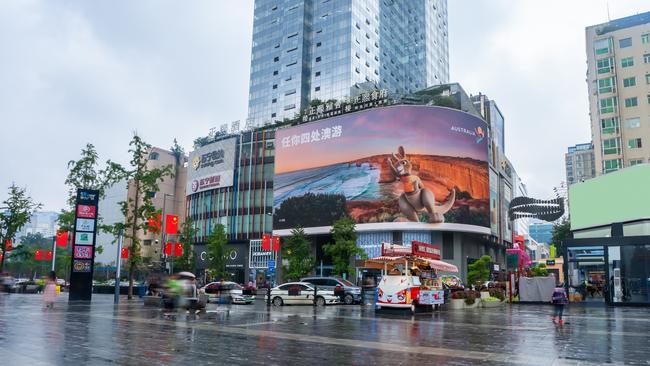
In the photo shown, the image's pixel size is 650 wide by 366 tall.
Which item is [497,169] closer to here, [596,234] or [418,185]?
[418,185]

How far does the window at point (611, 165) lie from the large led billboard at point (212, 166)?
48.8m

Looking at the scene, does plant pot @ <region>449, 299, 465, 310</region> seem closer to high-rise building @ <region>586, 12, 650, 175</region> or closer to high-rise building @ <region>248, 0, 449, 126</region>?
high-rise building @ <region>586, 12, 650, 175</region>

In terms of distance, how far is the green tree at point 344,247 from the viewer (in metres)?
50.0

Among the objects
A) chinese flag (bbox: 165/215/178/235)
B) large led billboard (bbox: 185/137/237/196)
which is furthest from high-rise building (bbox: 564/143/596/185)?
chinese flag (bbox: 165/215/178/235)

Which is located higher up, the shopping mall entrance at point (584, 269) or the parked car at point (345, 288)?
the shopping mall entrance at point (584, 269)

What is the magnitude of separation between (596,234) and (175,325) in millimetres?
34802

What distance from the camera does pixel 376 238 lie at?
56.0m

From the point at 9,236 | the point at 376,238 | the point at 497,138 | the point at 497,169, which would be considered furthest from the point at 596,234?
the point at 9,236

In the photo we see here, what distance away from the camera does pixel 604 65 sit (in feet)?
211

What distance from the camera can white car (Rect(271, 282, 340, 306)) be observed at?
31.1 m

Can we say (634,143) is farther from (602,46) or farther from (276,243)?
(276,243)

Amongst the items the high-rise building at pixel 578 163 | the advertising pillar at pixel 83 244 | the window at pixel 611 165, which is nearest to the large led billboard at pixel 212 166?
the advertising pillar at pixel 83 244

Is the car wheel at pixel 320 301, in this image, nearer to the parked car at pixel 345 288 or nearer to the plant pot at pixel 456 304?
the parked car at pixel 345 288

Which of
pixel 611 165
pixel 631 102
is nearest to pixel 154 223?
pixel 611 165
